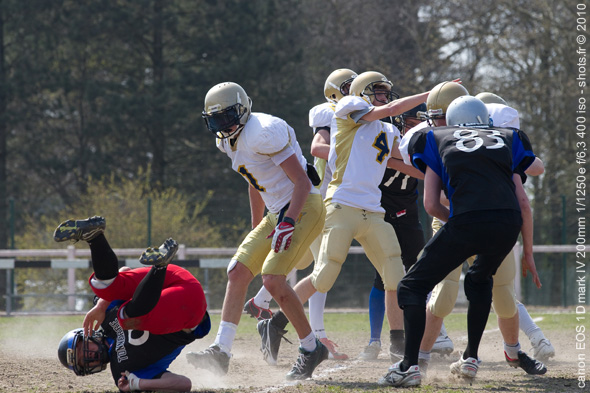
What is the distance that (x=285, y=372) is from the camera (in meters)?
6.19

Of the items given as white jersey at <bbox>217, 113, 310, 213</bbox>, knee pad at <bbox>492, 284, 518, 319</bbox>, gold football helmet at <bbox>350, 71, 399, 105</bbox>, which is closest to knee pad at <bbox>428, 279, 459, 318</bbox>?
knee pad at <bbox>492, 284, 518, 319</bbox>

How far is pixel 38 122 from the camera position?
1084 inches

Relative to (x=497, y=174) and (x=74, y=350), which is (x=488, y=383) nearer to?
(x=497, y=174)

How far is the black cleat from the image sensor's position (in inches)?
229

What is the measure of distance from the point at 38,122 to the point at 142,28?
15.5 ft

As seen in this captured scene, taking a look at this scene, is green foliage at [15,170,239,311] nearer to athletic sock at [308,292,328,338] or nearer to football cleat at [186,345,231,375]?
athletic sock at [308,292,328,338]

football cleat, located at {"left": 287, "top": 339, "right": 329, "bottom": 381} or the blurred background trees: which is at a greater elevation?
the blurred background trees

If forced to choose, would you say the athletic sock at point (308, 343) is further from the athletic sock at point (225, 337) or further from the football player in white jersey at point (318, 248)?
the football player in white jersey at point (318, 248)

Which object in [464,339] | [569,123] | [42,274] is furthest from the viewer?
[569,123]

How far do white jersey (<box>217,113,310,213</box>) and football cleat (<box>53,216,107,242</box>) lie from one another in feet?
3.98

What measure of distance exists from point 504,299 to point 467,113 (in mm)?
1372

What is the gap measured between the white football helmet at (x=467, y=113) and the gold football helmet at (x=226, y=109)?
4.68 ft

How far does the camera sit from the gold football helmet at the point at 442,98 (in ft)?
18.5

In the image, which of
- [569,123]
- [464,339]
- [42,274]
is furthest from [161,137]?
[464,339]
